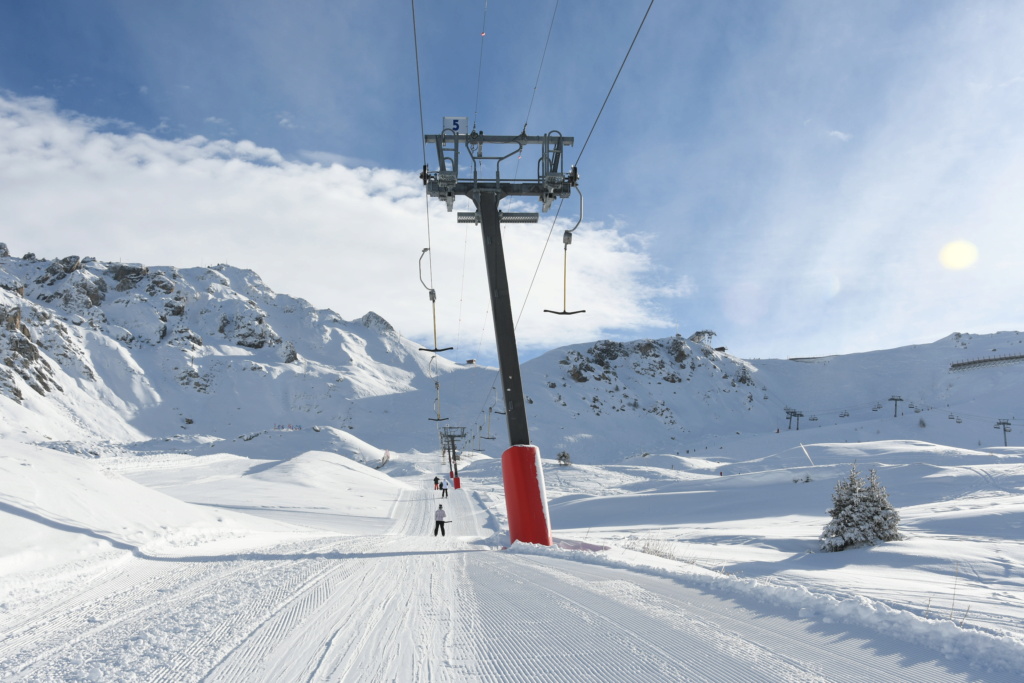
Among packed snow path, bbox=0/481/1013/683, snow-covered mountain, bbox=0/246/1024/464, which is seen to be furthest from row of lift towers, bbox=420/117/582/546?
snow-covered mountain, bbox=0/246/1024/464

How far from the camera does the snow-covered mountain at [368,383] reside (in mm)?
92812

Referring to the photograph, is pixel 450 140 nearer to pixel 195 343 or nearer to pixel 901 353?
pixel 195 343

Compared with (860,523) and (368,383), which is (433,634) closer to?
(860,523)

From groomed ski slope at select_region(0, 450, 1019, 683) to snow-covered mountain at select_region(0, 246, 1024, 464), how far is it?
62.7 m

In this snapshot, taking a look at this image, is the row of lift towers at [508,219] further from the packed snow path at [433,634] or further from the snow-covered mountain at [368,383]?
the snow-covered mountain at [368,383]

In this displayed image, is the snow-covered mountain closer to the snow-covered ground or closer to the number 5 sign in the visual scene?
the snow-covered ground

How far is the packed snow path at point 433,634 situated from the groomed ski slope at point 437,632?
0.02 m

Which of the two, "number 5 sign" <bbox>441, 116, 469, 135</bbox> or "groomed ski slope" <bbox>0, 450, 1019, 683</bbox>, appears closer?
"groomed ski slope" <bbox>0, 450, 1019, 683</bbox>

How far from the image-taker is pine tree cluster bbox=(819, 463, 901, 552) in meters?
13.0

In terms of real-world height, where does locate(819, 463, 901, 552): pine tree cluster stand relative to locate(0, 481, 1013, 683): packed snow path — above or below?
below

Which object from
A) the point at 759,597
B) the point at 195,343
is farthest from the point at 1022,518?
the point at 195,343

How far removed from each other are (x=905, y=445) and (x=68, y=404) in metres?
122

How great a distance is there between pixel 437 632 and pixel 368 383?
147290 millimetres

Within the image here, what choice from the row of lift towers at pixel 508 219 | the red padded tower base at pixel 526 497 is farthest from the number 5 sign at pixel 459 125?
the red padded tower base at pixel 526 497
